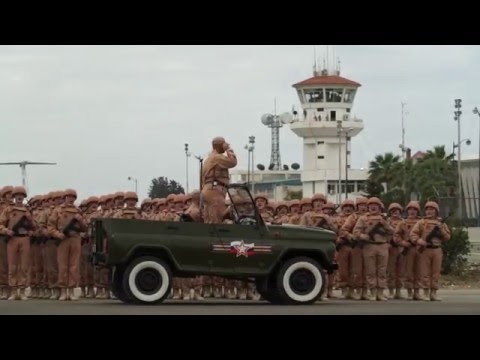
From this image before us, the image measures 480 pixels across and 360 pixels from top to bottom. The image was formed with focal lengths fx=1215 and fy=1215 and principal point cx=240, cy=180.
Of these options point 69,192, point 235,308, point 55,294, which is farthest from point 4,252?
point 235,308

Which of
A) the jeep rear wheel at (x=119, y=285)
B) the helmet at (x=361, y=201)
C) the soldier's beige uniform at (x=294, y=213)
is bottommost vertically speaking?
the jeep rear wheel at (x=119, y=285)

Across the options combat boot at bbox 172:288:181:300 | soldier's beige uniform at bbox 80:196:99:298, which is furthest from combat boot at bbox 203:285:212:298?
soldier's beige uniform at bbox 80:196:99:298

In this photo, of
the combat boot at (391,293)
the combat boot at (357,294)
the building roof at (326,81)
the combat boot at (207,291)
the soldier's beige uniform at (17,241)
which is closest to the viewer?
the soldier's beige uniform at (17,241)

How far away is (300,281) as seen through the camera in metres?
19.5

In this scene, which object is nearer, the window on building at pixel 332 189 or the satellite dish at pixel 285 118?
the satellite dish at pixel 285 118

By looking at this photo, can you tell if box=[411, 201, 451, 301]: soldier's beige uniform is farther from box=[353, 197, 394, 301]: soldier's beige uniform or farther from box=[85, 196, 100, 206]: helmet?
box=[85, 196, 100, 206]: helmet

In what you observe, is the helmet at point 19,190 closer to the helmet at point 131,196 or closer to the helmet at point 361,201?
the helmet at point 131,196

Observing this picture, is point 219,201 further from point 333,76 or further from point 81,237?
point 333,76

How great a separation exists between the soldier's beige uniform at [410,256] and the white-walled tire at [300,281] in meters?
3.47

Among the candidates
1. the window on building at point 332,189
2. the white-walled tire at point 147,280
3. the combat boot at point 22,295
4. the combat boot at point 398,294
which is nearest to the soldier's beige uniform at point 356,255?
the combat boot at point 398,294

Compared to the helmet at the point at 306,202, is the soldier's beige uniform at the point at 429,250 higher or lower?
lower

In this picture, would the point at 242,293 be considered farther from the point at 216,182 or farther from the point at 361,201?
the point at 216,182

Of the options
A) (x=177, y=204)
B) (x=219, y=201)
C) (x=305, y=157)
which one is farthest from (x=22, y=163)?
(x=305, y=157)

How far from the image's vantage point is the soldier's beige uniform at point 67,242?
2134cm
